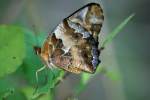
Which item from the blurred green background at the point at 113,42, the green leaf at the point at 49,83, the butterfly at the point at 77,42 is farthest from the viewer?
the blurred green background at the point at 113,42

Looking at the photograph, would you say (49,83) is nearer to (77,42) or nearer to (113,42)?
(77,42)

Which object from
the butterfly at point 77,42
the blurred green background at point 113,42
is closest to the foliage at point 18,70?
the butterfly at point 77,42

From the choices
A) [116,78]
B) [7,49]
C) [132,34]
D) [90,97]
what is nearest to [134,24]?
[132,34]

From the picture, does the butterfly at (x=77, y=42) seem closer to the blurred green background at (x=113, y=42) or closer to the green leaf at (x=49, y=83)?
the green leaf at (x=49, y=83)

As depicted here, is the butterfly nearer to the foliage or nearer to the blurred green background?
the foliage

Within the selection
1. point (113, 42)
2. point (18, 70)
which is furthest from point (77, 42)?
point (113, 42)

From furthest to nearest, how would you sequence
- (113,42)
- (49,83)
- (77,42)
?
(113,42)
(77,42)
(49,83)

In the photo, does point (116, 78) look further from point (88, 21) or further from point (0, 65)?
point (0, 65)
